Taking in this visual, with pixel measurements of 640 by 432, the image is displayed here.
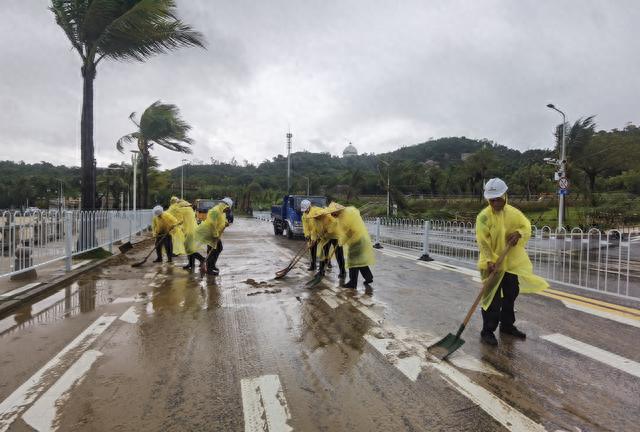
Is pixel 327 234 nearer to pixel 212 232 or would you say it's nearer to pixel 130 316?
pixel 212 232

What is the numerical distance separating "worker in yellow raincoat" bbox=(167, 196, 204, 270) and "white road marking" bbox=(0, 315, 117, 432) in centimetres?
406

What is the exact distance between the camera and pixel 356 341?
401 cm

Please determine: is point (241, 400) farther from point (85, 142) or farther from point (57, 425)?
point (85, 142)

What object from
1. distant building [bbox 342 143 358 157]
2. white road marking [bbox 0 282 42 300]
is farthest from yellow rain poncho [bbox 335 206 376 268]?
distant building [bbox 342 143 358 157]

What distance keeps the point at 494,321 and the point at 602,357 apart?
3.01 ft

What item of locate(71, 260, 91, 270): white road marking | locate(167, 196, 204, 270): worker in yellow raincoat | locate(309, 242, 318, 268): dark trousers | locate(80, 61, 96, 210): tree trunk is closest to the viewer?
locate(71, 260, 91, 270): white road marking

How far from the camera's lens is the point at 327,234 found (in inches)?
297

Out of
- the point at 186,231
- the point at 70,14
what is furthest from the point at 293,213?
the point at 70,14

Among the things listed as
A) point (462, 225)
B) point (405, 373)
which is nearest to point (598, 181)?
point (462, 225)

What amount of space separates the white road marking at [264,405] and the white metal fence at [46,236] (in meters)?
4.71

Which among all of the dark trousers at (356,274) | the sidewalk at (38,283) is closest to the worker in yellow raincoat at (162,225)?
the sidewalk at (38,283)

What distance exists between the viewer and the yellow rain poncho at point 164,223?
9.62 metres

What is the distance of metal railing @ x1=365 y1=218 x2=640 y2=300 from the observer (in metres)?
6.83

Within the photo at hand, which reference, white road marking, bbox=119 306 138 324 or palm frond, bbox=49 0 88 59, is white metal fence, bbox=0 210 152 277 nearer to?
white road marking, bbox=119 306 138 324
